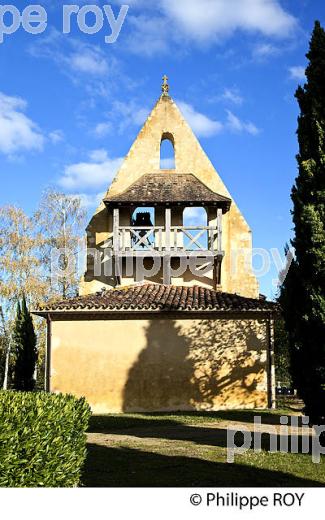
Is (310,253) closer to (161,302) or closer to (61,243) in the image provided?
(161,302)

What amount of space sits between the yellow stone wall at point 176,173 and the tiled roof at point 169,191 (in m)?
0.99

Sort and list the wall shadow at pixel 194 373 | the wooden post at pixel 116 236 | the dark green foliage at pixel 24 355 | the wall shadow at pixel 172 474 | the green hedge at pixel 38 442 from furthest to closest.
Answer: the dark green foliage at pixel 24 355, the wooden post at pixel 116 236, the wall shadow at pixel 194 373, the wall shadow at pixel 172 474, the green hedge at pixel 38 442

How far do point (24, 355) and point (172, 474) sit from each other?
20.7 metres

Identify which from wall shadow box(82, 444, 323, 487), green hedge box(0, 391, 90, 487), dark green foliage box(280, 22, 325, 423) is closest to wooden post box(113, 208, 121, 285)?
dark green foliage box(280, 22, 325, 423)

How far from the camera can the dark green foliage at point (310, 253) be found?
12.0 metres

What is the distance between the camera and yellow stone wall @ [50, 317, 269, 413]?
2145cm

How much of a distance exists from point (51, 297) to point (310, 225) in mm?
24118

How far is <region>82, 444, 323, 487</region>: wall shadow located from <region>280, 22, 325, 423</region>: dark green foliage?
2.95 metres

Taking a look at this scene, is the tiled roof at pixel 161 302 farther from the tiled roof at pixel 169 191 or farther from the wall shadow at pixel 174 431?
the wall shadow at pixel 174 431

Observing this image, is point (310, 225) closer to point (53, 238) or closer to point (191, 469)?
point (191, 469)

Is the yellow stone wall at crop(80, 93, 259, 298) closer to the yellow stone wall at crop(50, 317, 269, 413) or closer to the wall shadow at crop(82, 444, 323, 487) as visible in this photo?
the yellow stone wall at crop(50, 317, 269, 413)

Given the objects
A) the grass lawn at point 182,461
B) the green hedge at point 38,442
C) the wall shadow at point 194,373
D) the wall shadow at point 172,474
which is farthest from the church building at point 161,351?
the green hedge at point 38,442

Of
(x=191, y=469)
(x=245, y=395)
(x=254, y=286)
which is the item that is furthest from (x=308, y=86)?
(x=254, y=286)

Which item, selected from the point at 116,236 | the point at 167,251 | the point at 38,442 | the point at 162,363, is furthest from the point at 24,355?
the point at 38,442
